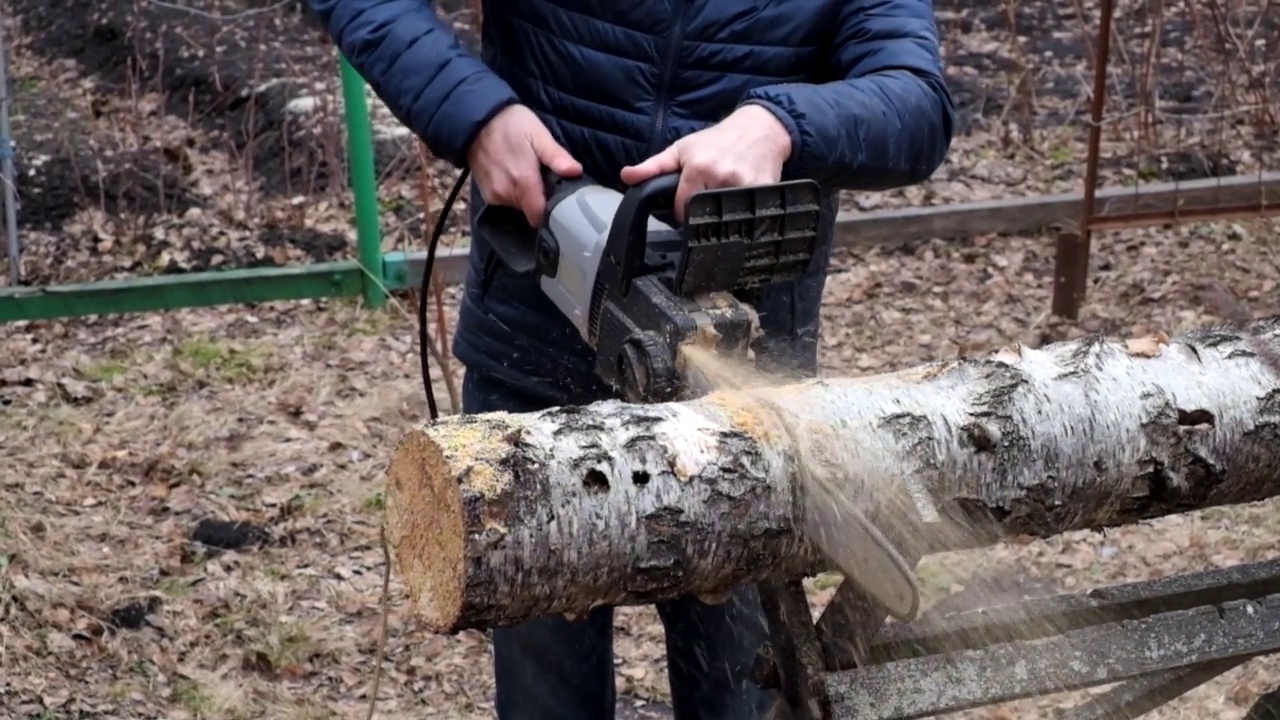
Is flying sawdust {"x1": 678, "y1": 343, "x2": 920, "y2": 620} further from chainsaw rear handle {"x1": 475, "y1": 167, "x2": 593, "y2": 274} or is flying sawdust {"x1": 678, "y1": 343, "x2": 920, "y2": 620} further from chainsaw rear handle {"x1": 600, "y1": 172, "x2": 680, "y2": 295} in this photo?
chainsaw rear handle {"x1": 475, "y1": 167, "x2": 593, "y2": 274}

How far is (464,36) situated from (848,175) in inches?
185

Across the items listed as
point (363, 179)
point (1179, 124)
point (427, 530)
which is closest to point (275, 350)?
point (363, 179)

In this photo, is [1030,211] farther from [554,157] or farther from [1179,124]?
[554,157]

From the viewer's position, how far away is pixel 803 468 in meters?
1.74

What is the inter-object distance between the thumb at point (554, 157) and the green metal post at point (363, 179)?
297 cm

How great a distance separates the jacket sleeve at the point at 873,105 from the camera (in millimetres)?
2098

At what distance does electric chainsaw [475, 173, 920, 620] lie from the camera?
68.5 inches

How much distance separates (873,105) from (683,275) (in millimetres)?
467

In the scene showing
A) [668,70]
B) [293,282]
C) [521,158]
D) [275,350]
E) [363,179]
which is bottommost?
[275,350]

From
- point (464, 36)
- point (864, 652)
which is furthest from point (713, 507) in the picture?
point (464, 36)

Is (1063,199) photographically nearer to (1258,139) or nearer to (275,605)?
(1258,139)

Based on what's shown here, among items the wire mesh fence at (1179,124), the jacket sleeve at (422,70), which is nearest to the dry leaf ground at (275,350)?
the wire mesh fence at (1179,124)

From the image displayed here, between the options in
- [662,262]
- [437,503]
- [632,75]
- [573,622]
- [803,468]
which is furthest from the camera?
[573,622]

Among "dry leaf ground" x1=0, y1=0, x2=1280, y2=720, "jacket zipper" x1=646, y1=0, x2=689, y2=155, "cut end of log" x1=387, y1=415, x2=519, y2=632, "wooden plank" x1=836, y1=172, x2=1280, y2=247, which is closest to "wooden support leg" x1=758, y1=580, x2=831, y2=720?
"cut end of log" x1=387, y1=415, x2=519, y2=632
